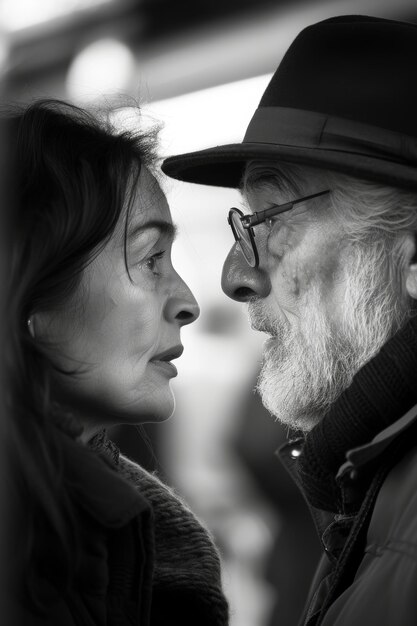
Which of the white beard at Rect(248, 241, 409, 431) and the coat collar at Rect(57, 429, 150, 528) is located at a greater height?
the white beard at Rect(248, 241, 409, 431)

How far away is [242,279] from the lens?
7.82ft

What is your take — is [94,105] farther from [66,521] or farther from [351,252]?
[66,521]

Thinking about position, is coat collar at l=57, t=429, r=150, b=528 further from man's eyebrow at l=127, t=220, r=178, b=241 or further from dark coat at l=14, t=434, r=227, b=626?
man's eyebrow at l=127, t=220, r=178, b=241

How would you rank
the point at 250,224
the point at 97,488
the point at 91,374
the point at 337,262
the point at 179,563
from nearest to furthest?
the point at 97,488 → the point at 91,374 → the point at 179,563 → the point at 337,262 → the point at 250,224

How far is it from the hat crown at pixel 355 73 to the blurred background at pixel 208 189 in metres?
0.39

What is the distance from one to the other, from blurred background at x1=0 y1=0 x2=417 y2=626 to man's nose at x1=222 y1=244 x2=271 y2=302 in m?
0.28

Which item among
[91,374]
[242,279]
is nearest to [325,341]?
[242,279]

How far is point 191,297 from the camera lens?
2174 mm

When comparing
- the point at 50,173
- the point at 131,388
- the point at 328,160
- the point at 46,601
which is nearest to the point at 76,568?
the point at 46,601

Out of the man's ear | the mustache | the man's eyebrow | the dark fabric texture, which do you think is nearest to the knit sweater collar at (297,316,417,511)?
the dark fabric texture

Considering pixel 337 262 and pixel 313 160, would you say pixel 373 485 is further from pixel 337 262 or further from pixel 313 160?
pixel 313 160

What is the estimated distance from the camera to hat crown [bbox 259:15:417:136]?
208cm

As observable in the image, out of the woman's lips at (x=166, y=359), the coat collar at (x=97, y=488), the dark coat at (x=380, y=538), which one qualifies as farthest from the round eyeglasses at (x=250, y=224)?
the coat collar at (x=97, y=488)

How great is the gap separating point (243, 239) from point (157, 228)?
365 mm
